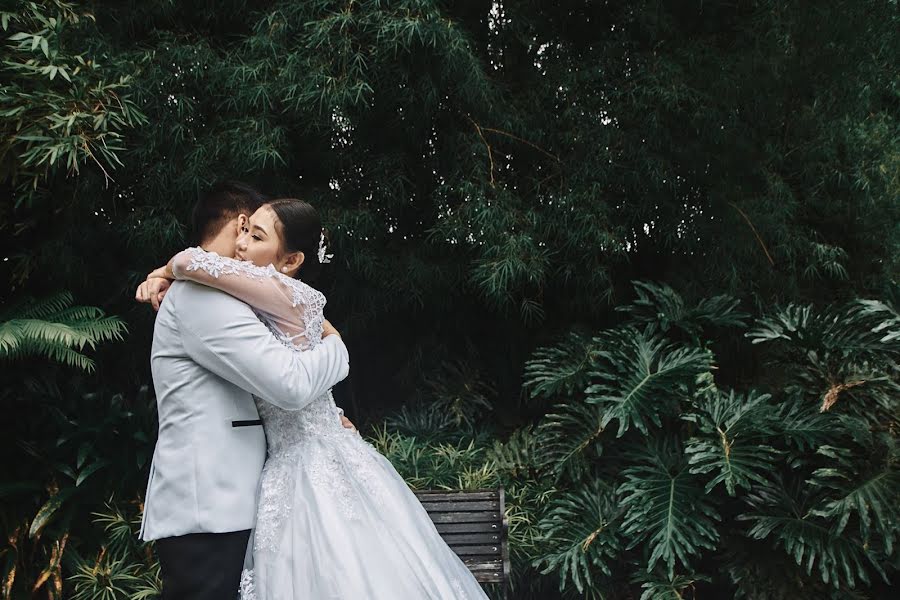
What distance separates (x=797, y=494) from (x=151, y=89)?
3.21 m

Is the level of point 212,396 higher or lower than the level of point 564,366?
lower

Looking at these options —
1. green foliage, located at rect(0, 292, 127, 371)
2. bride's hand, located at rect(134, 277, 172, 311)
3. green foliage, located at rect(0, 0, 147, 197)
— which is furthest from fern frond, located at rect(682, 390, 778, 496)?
green foliage, located at rect(0, 0, 147, 197)

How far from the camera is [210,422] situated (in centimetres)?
163

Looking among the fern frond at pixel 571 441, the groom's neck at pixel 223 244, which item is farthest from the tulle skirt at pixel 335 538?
the fern frond at pixel 571 441

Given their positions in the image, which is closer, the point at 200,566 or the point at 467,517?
the point at 200,566

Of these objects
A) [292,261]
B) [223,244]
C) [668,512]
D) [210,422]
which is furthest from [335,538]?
[668,512]

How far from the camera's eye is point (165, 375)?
167 centimetres

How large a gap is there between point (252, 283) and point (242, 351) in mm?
152

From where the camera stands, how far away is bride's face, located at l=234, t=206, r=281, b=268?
5.79 ft

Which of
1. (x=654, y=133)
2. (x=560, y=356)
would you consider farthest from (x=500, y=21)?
(x=560, y=356)

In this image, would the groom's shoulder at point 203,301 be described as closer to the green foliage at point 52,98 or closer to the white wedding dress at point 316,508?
the white wedding dress at point 316,508

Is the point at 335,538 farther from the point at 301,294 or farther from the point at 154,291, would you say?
Result: the point at 154,291

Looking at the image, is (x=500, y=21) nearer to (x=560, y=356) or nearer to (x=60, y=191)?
(x=560, y=356)

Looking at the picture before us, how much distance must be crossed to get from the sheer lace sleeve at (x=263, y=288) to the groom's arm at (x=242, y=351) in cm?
4
